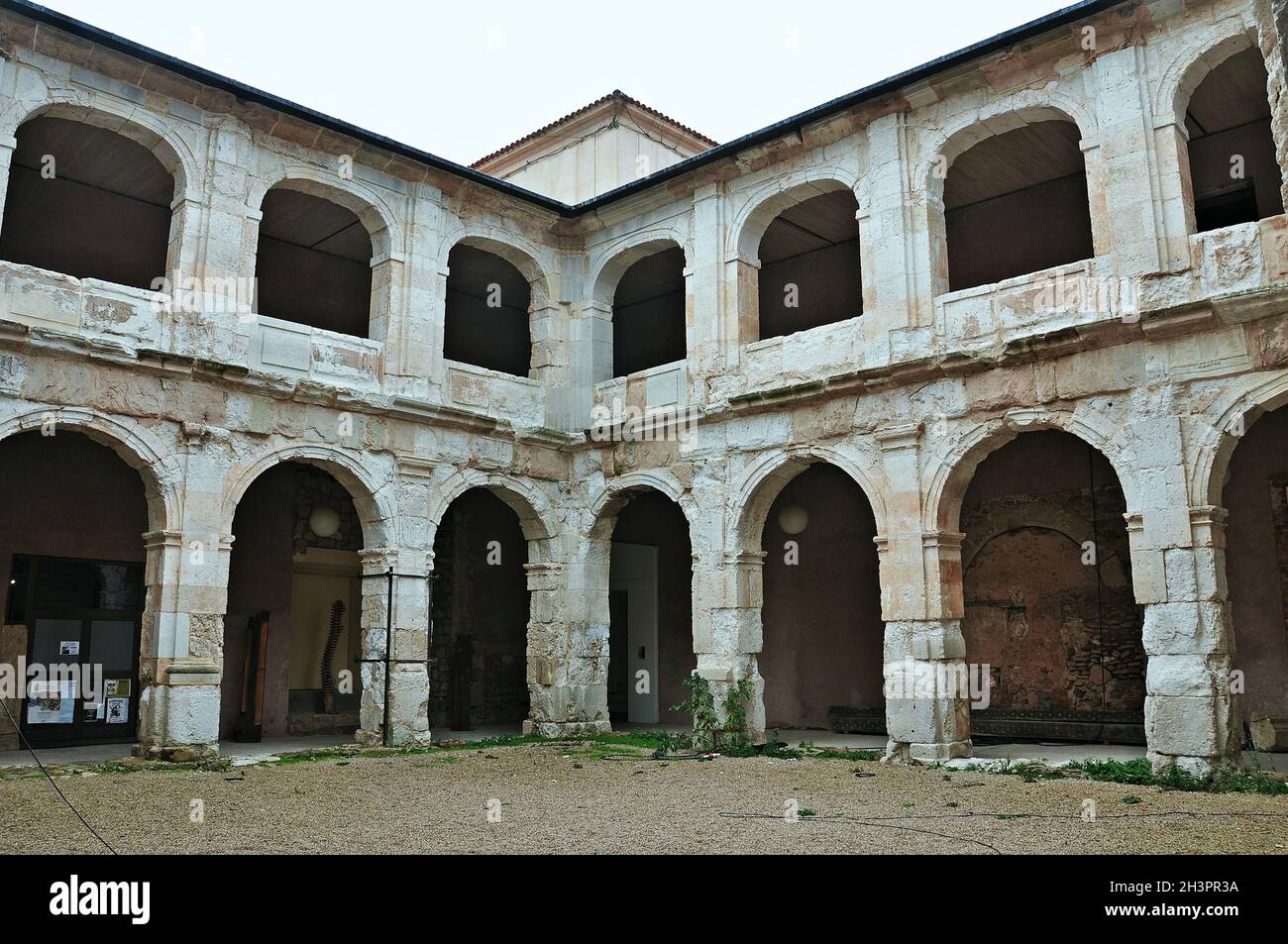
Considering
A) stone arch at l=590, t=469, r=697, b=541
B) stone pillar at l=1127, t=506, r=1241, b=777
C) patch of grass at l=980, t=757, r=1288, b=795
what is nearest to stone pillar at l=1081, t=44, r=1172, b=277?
stone pillar at l=1127, t=506, r=1241, b=777

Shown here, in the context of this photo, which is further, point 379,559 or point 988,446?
point 379,559

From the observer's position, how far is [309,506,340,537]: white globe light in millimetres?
13094

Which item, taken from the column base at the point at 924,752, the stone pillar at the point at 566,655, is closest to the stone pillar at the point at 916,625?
the column base at the point at 924,752

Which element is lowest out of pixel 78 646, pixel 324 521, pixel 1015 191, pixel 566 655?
pixel 566 655

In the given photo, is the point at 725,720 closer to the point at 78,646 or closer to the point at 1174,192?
the point at 1174,192

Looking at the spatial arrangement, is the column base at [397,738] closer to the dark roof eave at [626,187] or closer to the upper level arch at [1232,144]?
the dark roof eave at [626,187]

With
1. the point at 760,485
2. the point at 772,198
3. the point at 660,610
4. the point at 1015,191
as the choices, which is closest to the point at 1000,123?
the point at 1015,191

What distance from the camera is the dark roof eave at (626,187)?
353 inches

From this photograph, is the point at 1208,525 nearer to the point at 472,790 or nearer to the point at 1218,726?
the point at 1218,726

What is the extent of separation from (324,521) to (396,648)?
3015 mm

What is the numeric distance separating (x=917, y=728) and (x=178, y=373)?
741cm

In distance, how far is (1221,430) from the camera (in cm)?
816

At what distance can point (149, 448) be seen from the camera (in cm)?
941

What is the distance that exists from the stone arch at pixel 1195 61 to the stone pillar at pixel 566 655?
745 cm
